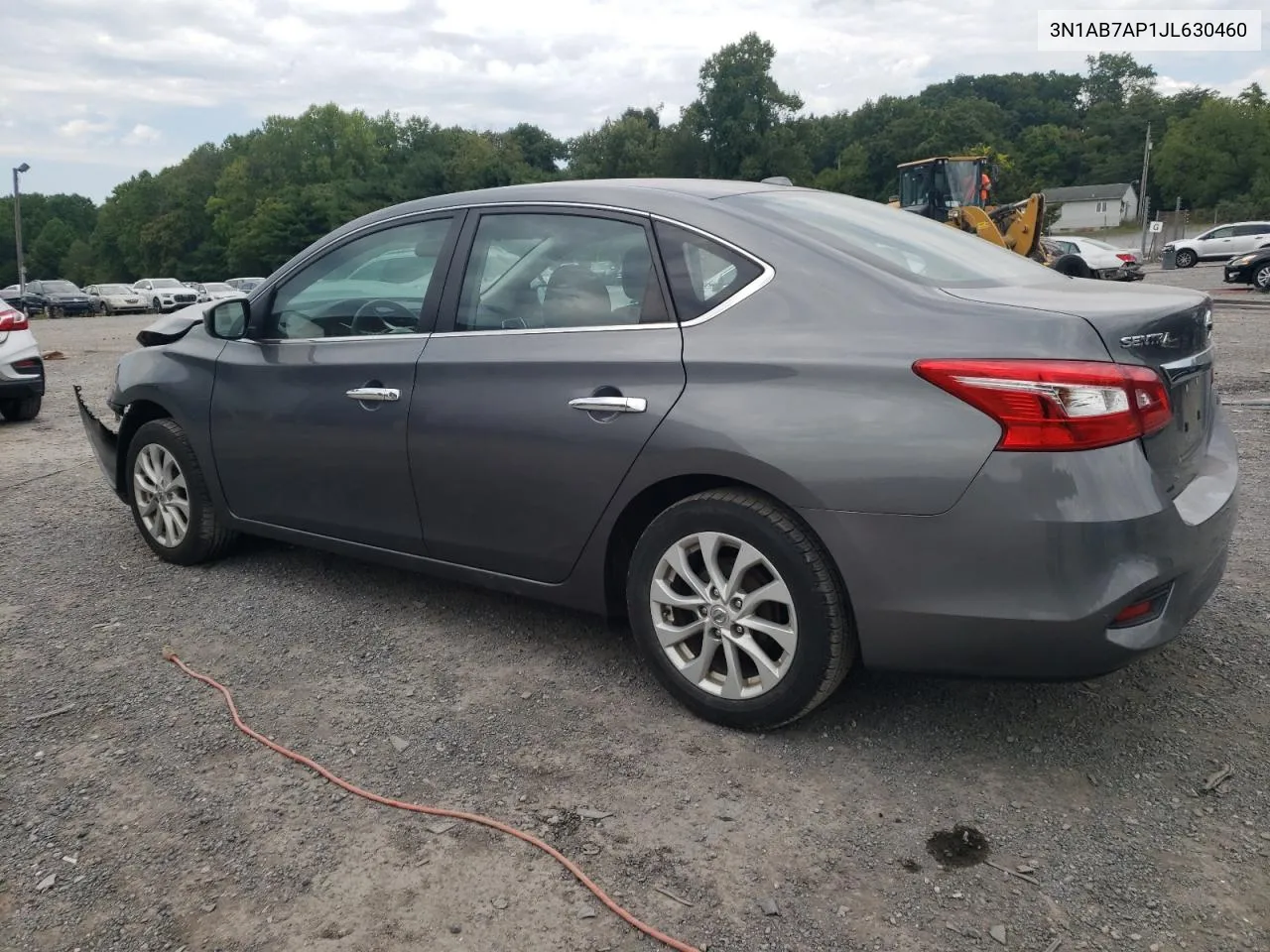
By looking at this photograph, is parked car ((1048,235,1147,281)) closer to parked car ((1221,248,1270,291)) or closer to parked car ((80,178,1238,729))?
parked car ((1221,248,1270,291))

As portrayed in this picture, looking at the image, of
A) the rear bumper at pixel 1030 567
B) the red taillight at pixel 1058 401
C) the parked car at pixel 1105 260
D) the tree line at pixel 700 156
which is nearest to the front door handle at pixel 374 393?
the rear bumper at pixel 1030 567

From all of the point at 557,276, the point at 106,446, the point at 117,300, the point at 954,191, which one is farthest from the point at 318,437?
the point at 117,300

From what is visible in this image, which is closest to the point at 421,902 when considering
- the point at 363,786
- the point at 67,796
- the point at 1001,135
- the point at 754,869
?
the point at 363,786

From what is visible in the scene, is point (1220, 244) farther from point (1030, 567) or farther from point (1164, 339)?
point (1030, 567)

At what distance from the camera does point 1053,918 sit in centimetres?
231

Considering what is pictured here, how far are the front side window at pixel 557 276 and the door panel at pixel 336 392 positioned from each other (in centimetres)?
19

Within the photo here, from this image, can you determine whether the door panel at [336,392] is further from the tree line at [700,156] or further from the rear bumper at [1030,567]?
the tree line at [700,156]

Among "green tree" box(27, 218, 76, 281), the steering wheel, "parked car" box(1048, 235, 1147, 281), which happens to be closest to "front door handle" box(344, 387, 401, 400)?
the steering wheel

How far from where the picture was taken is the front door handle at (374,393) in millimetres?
3824

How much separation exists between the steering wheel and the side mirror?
2.23 feet

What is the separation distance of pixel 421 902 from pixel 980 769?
5.01ft

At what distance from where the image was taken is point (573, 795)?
2.87 meters

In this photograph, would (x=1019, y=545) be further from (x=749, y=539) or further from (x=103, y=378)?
(x=103, y=378)

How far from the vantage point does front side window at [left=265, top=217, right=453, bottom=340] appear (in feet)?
12.9
